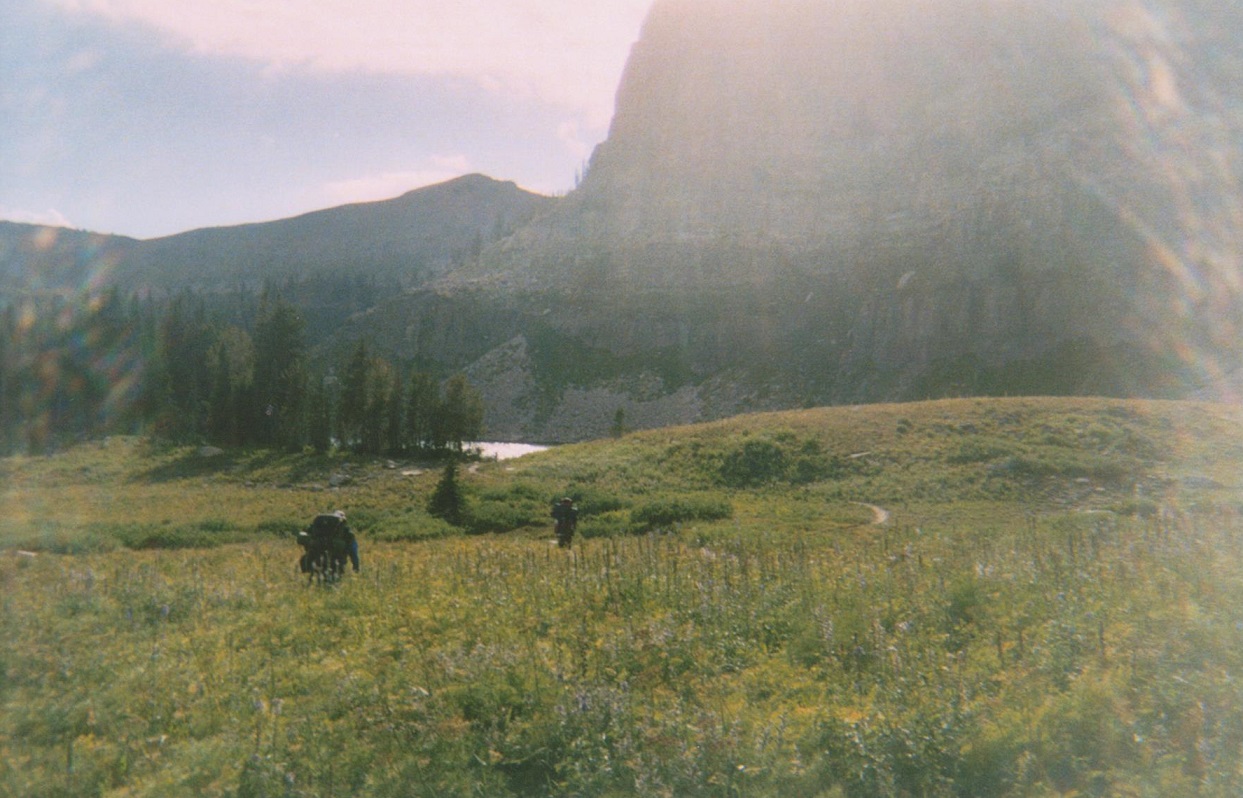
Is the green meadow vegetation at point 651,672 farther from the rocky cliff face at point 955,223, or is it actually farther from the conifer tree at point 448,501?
the rocky cliff face at point 955,223

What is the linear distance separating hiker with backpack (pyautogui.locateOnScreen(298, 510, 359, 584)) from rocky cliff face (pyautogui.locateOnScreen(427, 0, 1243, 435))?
390 feet

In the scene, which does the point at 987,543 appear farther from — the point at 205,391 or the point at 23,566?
the point at 205,391

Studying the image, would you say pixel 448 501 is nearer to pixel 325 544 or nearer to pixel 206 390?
pixel 325 544

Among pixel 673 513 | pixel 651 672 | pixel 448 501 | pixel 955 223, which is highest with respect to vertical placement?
pixel 955 223

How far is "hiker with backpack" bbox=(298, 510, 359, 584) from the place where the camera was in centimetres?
1373

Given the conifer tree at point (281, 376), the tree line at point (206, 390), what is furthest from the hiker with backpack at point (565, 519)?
the conifer tree at point (281, 376)

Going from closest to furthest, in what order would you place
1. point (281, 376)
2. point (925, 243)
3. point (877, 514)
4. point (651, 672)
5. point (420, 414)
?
point (651, 672) → point (877, 514) → point (420, 414) → point (281, 376) → point (925, 243)

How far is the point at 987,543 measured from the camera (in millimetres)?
13016

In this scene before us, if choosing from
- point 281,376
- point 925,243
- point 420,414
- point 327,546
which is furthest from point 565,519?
point 925,243

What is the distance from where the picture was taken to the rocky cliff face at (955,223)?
12581cm

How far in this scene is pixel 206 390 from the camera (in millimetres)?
105312

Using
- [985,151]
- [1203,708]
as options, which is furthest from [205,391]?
[985,151]

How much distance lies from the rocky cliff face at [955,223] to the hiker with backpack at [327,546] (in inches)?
4679

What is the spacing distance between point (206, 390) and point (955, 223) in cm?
12567
